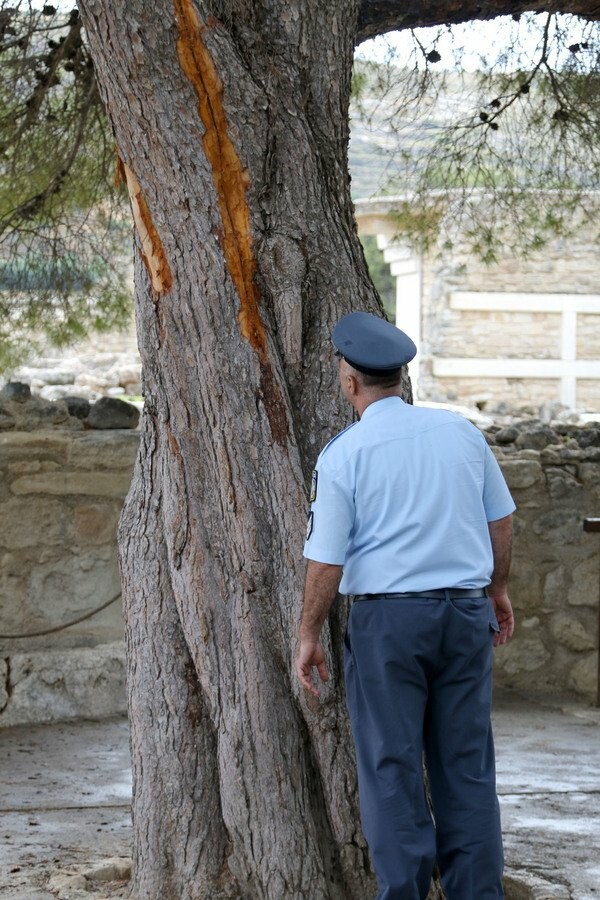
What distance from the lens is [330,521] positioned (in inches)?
96.3

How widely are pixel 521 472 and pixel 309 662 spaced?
3363mm

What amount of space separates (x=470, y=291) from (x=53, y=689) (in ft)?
33.1

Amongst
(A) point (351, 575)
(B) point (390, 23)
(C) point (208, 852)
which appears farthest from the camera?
(B) point (390, 23)

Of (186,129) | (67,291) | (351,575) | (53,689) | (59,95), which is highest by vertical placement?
(59,95)

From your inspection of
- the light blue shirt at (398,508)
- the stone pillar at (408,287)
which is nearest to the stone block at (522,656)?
the light blue shirt at (398,508)

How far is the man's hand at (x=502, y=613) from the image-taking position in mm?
2805

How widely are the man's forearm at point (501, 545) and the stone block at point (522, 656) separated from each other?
10.3ft

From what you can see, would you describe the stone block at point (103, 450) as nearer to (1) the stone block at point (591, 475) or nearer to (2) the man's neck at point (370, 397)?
(1) the stone block at point (591, 475)

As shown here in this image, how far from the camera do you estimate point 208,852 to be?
286 centimetres

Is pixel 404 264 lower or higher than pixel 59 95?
lower

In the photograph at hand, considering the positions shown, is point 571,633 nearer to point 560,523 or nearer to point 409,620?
point 560,523

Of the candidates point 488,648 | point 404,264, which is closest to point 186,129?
point 488,648

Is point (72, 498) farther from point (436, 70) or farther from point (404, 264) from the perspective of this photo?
point (404, 264)

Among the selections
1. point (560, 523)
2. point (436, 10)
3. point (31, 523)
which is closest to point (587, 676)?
point (560, 523)
